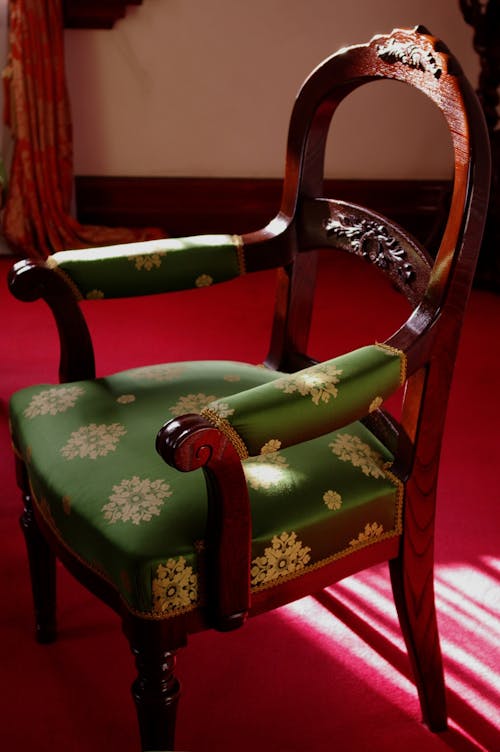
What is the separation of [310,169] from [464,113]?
12.3 inches

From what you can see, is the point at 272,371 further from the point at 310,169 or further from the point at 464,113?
the point at 464,113

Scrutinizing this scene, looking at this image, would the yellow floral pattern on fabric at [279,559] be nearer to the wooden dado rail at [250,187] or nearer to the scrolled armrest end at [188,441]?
the scrolled armrest end at [188,441]

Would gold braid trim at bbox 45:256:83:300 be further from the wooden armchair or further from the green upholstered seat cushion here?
the green upholstered seat cushion

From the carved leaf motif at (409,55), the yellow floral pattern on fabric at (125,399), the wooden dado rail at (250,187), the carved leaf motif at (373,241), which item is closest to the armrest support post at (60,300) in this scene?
the yellow floral pattern on fabric at (125,399)

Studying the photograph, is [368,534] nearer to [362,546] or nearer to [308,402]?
[362,546]

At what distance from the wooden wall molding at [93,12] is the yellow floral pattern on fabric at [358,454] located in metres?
2.33

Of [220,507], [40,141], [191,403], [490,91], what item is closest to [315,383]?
[220,507]

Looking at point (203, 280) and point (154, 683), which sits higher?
point (203, 280)

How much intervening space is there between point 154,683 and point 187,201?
2.50 m

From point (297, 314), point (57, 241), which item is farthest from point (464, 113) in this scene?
point (57, 241)

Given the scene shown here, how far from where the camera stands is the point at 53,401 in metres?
1.15

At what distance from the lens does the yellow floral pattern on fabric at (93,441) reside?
40.8 inches

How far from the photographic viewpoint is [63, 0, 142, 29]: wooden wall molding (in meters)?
2.96

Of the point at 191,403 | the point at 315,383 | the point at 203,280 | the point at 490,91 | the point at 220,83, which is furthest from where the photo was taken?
the point at 220,83
